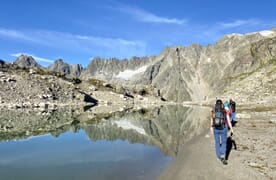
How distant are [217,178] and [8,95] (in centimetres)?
14781

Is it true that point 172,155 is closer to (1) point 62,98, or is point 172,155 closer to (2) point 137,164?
(2) point 137,164

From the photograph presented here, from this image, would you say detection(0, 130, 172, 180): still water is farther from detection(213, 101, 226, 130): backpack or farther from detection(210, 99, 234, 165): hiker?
detection(213, 101, 226, 130): backpack

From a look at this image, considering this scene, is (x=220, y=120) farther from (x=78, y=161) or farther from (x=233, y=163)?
(x=78, y=161)

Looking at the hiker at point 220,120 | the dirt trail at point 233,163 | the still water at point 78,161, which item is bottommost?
the still water at point 78,161

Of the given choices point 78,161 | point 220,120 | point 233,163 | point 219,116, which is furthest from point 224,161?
point 78,161

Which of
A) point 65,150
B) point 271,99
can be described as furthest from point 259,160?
point 271,99

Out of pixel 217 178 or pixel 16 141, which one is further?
pixel 16 141

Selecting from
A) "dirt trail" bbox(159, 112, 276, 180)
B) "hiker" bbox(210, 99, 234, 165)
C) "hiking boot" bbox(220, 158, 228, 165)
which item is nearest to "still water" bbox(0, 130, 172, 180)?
"dirt trail" bbox(159, 112, 276, 180)

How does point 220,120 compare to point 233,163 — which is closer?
point 220,120

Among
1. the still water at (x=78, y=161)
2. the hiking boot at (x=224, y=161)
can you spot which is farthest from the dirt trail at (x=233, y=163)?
the still water at (x=78, y=161)

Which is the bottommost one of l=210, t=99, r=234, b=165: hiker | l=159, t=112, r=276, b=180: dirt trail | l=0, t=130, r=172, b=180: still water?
l=0, t=130, r=172, b=180: still water

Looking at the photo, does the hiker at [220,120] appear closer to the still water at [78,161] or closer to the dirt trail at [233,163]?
the dirt trail at [233,163]

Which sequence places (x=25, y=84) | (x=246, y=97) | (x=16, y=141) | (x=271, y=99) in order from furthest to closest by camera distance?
(x=25, y=84), (x=246, y=97), (x=271, y=99), (x=16, y=141)

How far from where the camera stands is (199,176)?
20.6 metres
